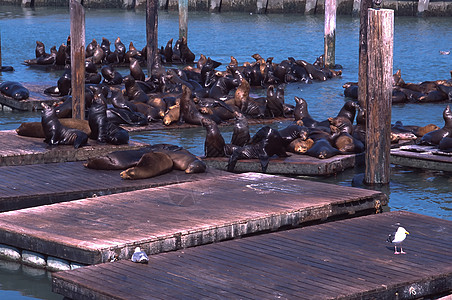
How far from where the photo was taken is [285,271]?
6.86 m

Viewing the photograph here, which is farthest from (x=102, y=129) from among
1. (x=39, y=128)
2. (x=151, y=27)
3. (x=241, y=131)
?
(x=151, y=27)

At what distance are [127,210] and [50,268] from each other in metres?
1.11

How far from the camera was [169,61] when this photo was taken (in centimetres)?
2684

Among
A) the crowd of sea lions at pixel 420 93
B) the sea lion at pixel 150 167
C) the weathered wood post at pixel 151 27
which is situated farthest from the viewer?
the weathered wood post at pixel 151 27

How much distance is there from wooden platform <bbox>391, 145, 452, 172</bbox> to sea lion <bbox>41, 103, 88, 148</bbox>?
460 centimetres

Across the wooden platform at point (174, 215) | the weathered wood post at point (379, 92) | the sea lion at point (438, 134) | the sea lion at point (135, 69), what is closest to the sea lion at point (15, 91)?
the sea lion at point (135, 69)

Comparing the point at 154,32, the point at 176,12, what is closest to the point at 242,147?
the point at 154,32

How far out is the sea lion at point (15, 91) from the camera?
17125mm

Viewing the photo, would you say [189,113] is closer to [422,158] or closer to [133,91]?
[133,91]

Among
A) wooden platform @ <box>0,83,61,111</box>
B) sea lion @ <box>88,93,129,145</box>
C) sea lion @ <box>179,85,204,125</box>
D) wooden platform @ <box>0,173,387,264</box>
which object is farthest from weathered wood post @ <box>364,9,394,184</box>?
wooden platform @ <box>0,83,61,111</box>

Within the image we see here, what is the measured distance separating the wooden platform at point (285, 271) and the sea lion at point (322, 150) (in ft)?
12.4

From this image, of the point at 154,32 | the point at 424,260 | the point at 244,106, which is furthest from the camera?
the point at 154,32

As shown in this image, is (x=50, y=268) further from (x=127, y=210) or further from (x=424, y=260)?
(x=424, y=260)

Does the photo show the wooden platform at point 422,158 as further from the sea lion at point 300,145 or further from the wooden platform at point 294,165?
the sea lion at point 300,145
